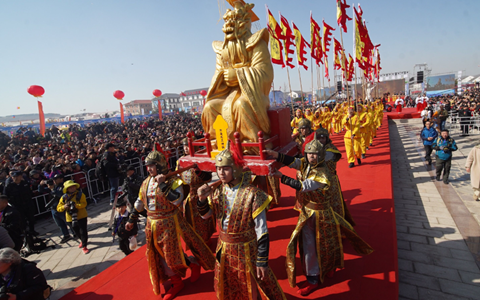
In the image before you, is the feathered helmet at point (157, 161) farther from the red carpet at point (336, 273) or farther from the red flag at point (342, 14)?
the red flag at point (342, 14)

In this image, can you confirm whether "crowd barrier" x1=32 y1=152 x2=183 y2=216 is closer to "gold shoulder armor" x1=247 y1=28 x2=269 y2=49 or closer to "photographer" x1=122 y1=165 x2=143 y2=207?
"photographer" x1=122 y1=165 x2=143 y2=207

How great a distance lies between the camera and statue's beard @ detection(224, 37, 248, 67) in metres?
4.09

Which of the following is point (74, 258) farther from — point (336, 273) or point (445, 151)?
point (445, 151)

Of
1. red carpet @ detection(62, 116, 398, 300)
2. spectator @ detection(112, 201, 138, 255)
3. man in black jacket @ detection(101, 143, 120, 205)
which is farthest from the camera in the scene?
man in black jacket @ detection(101, 143, 120, 205)

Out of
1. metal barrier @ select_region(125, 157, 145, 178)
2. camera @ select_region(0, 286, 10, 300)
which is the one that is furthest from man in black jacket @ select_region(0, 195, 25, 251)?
metal barrier @ select_region(125, 157, 145, 178)

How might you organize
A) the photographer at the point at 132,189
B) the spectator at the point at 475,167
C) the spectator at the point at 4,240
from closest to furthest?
1. the spectator at the point at 4,240
2. the photographer at the point at 132,189
3. the spectator at the point at 475,167

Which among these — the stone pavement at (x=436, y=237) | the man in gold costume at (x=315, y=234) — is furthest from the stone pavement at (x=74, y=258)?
the stone pavement at (x=436, y=237)

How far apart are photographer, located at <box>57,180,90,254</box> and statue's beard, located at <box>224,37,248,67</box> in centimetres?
393

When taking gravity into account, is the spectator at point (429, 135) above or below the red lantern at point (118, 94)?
below

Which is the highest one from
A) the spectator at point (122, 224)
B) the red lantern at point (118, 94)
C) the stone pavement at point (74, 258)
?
the red lantern at point (118, 94)

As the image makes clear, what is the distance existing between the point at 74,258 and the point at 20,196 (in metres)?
1.94

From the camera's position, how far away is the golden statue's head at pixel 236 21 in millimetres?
4074

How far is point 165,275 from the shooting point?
116 inches

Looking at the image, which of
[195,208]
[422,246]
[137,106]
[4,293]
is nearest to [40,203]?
[4,293]
